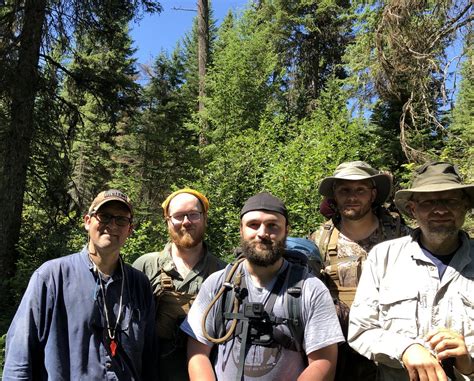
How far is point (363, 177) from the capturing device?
3363 mm

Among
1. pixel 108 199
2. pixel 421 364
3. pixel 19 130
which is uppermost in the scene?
pixel 19 130

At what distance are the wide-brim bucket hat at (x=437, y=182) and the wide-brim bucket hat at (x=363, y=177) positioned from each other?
2.08 feet

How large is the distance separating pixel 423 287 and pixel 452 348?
0.42 meters

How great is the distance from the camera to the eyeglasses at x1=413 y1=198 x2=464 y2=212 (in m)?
2.55

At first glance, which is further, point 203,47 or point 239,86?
point 203,47

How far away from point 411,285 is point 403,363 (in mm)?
470

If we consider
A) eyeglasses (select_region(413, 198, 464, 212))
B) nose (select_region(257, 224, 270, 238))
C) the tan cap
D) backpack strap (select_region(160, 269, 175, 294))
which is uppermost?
the tan cap

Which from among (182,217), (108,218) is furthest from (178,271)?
(108,218)

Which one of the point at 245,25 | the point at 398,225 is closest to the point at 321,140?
the point at 398,225

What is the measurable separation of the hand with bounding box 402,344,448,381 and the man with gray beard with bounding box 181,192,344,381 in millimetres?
395

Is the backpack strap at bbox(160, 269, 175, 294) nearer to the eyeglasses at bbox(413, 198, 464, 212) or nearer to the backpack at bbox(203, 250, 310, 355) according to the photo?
the backpack at bbox(203, 250, 310, 355)

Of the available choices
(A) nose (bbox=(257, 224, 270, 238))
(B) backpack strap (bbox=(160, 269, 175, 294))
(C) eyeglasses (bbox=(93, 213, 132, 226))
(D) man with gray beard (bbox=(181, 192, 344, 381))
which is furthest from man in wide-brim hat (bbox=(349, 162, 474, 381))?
(C) eyeglasses (bbox=(93, 213, 132, 226))

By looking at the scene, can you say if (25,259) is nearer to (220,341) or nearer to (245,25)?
(220,341)

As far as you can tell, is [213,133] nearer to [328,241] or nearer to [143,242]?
[143,242]
